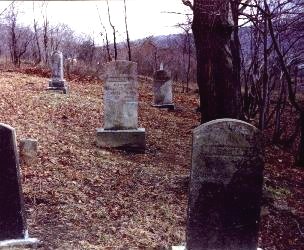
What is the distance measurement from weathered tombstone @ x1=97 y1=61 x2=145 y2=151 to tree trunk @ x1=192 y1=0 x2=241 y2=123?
229 centimetres

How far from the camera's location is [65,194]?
6480 mm

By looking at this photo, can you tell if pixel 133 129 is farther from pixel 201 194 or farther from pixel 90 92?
pixel 90 92

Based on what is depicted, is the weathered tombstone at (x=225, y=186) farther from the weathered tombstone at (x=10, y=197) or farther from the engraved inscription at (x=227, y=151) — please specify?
the weathered tombstone at (x=10, y=197)

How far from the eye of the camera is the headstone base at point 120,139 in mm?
9547

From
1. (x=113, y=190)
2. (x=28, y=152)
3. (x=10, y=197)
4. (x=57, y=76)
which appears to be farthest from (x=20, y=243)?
(x=57, y=76)

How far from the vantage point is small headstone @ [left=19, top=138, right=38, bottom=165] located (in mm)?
7520

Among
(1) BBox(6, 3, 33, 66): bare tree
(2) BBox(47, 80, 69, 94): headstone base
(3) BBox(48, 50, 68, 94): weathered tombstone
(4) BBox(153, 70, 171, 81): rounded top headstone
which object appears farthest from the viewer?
(1) BBox(6, 3, 33, 66): bare tree

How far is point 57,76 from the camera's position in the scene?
1767cm

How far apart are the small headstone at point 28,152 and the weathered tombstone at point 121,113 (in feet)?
7.01

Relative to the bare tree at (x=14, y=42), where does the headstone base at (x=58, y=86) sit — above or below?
below

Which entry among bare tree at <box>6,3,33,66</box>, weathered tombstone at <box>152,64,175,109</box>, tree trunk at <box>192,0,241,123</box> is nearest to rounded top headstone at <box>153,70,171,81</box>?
weathered tombstone at <box>152,64,175,109</box>

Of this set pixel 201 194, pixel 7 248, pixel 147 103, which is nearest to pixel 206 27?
pixel 201 194

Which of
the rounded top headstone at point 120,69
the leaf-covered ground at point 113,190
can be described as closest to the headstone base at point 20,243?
the leaf-covered ground at point 113,190

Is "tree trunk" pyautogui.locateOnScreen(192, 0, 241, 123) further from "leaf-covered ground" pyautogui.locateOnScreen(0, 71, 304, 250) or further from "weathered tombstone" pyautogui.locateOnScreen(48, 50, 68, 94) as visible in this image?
"weathered tombstone" pyautogui.locateOnScreen(48, 50, 68, 94)
